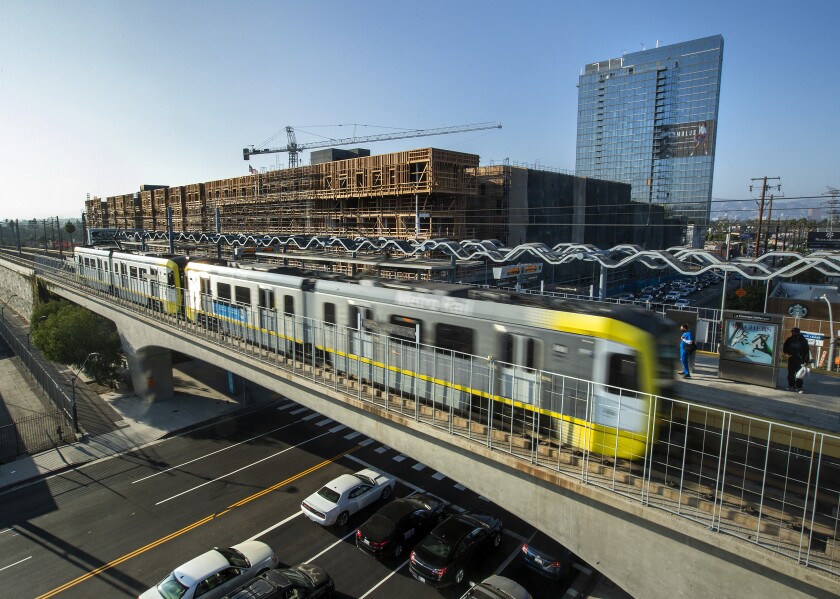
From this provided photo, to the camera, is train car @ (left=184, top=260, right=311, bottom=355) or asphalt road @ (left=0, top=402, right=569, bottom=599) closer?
asphalt road @ (left=0, top=402, right=569, bottom=599)

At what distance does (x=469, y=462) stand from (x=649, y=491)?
349 cm

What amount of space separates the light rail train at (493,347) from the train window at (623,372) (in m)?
0.02

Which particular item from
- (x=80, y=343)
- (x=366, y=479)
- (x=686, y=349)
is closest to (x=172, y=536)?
(x=366, y=479)

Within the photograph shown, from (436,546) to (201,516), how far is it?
28.4 ft

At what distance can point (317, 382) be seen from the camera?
1338 centimetres

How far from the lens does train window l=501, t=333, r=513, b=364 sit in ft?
33.9

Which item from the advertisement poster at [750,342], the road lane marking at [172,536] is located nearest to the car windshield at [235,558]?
the road lane marking at [172,536]

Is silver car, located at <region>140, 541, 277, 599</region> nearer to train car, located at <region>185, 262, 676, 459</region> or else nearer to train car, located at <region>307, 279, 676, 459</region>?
train car, located at <region>185, 262, 676, 459</region>

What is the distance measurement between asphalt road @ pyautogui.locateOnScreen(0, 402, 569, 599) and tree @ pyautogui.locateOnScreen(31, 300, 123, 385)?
960 cm

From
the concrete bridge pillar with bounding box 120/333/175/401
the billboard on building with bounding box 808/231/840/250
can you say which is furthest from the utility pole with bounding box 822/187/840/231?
the concrete bridge pillar with bounding box 120/333/175/401

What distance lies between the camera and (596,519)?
24.7 feet

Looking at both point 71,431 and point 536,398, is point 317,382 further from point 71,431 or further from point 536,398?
point 71,431

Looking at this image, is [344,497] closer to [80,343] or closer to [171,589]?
[171,589]

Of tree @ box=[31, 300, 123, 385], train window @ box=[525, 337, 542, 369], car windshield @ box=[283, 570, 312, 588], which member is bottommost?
car windshield @ box=[283, 570, 312, 588]
